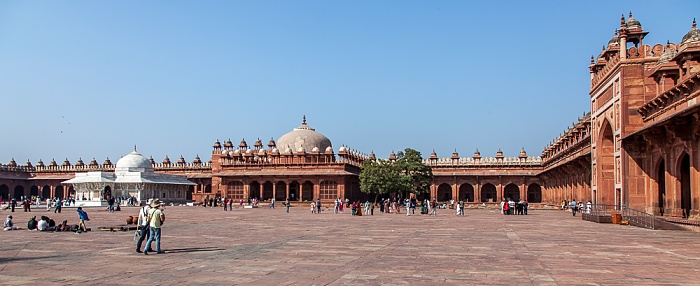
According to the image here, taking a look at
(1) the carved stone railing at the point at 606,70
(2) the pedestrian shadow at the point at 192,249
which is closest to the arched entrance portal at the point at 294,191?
(1) the carved stone railing at the point at 606,70

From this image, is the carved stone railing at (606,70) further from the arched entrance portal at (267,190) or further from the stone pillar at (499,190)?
the arched entrance portal at (267,190)

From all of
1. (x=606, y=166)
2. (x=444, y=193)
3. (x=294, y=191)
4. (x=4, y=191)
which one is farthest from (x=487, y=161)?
(x=4, y=191)

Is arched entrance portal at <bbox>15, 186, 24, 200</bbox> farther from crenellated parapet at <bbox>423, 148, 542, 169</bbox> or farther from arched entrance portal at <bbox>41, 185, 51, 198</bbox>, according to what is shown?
crenellated parapet at <bbox>423, 148, 542, 169</bbox>

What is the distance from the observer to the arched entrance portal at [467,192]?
60.9 m

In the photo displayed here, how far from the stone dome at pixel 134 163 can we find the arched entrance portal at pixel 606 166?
4101 cm

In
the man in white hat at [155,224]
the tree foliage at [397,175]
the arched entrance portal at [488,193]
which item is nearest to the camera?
the man in white hat at [155,224]

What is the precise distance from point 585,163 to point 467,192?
26.7m

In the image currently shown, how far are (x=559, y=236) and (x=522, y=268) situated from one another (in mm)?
7249

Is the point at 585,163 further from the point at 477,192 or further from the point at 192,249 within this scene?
the point at 192,249

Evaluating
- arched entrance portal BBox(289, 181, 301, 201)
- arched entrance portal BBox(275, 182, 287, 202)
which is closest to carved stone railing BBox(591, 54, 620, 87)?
arched entrance portal BBox(289, 181, 301, 201)

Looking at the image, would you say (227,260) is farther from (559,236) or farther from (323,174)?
Answer: (323,174)

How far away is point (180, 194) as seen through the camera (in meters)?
61.3

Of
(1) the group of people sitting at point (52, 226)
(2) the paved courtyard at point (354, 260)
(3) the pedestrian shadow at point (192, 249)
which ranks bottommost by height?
(3) the pedestrian shadow at point (192, 249)

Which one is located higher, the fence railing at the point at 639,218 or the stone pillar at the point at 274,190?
the stone pillar at the point at 274,190
